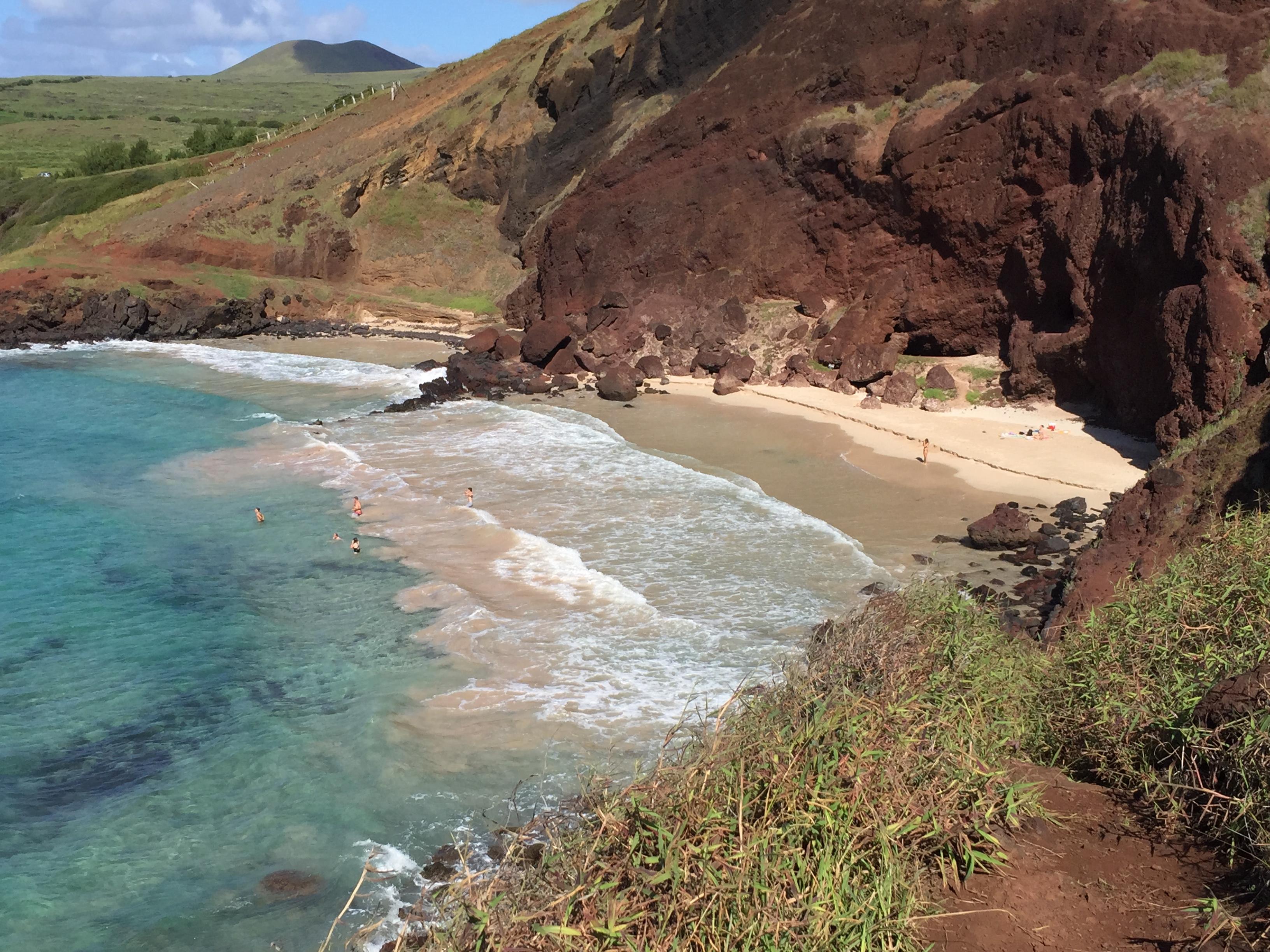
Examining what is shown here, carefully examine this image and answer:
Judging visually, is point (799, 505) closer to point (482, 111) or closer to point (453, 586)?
point (453, 586)

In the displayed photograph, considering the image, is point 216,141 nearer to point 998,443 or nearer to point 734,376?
point 734,376

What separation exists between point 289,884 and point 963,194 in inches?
1070

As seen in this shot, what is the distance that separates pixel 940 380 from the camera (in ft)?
97.5

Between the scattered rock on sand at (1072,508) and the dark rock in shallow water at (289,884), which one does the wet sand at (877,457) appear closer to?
the scattered rock on sand at (1072,508)

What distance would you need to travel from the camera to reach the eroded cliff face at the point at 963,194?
73.2 feet

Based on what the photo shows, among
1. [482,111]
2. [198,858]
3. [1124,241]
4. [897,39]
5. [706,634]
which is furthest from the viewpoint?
[482,111]

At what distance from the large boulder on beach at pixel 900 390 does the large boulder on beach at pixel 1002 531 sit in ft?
37.6

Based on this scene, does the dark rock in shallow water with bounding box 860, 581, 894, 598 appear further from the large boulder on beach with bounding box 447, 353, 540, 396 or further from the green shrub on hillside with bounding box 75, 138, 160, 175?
the green shrub on hillside with bounding box 75, 138, 160, 175

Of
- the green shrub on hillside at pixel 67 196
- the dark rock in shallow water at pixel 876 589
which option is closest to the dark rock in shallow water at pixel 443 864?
the dark rock in shallow water at pixel 876 589

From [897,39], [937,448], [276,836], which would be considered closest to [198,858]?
[276,836]

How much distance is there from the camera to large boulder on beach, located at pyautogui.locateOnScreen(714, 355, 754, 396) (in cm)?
3241

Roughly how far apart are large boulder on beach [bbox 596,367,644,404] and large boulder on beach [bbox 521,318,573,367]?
3.90 meters

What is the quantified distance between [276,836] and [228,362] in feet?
115

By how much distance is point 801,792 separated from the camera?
5449 millimetres
